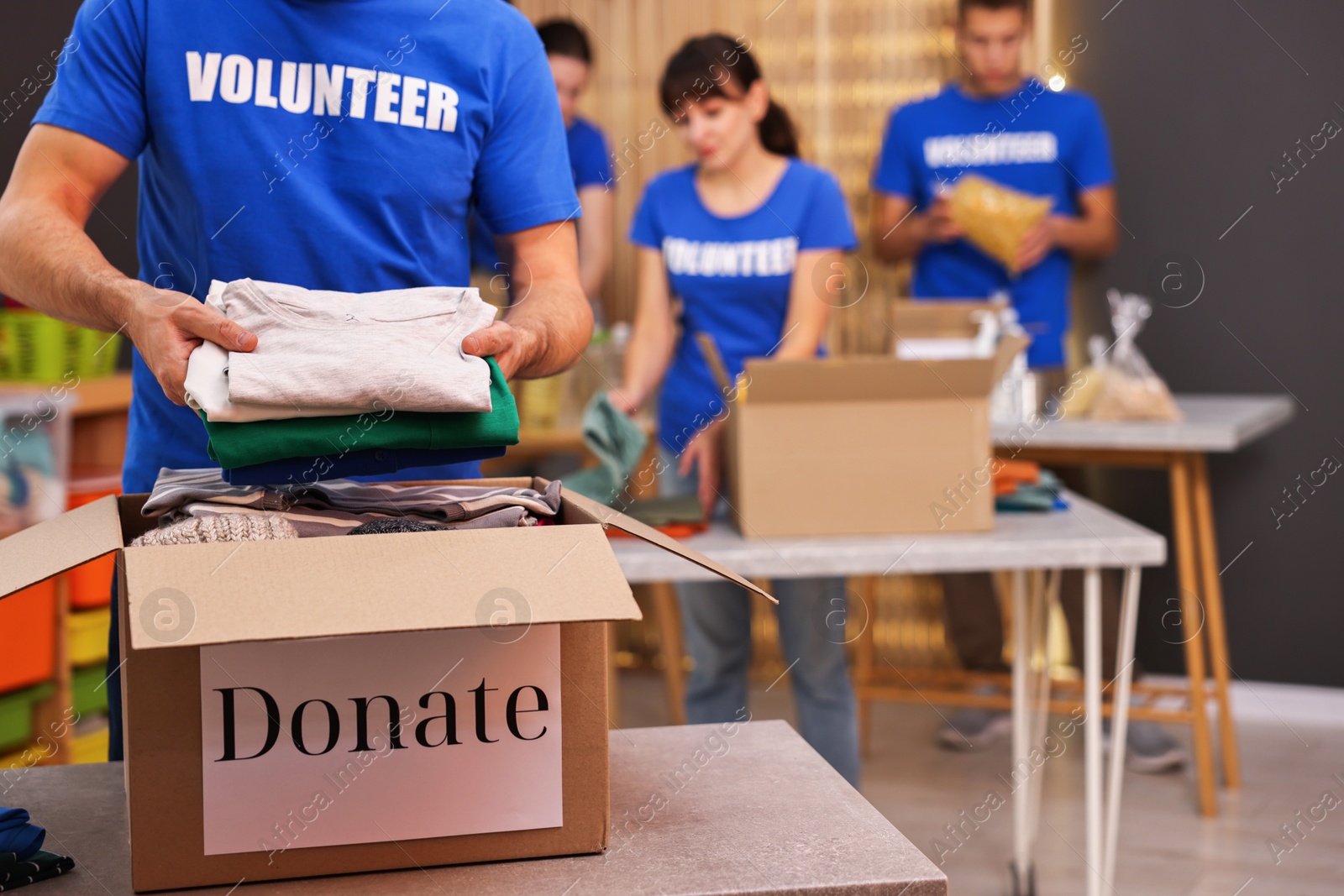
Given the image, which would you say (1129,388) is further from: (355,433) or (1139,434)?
(355,433)

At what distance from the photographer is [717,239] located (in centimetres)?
254

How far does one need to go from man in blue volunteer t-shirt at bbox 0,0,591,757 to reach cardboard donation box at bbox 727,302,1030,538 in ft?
2.29

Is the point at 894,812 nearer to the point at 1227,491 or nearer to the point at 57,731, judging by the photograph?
the point at 1227,491

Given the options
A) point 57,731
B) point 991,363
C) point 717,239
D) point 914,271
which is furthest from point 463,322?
point 914,271

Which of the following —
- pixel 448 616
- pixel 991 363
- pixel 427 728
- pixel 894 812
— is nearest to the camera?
pixel 448 616

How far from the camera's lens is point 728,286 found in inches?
99.4

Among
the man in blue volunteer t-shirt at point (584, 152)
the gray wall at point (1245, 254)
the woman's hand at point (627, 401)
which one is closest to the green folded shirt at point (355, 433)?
the woman's hand at point (627, 401)

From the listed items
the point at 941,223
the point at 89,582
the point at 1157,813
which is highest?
the point at 941,223

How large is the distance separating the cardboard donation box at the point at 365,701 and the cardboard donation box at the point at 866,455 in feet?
3.38

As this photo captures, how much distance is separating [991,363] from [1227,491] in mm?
2073

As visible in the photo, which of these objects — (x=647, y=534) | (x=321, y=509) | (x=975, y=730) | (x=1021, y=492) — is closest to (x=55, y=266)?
(x=321, y=509)

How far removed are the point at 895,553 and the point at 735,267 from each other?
2.75 ft

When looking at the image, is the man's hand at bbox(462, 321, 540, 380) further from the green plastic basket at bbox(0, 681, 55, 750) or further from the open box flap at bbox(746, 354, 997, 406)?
the green plastic basket at bbox(0, 681, 55, 750)

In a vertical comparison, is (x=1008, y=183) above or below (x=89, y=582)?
above
